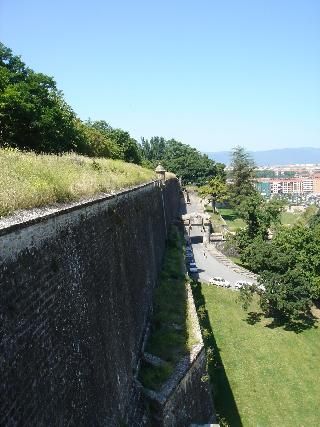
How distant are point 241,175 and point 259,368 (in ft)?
190

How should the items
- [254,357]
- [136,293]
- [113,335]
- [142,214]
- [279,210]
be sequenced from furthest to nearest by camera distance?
[279,210]
[254,357]
[142,214]
[136,293]
[113,335]

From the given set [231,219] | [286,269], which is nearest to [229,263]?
[286,269]

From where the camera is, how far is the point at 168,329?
1580 centimetres

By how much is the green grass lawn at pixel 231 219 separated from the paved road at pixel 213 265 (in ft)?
50.8

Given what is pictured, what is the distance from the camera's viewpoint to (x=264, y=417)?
62.8 feet

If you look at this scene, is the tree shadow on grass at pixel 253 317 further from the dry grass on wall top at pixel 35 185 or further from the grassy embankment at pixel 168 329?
the dry grass on wall top at pixel 35 185

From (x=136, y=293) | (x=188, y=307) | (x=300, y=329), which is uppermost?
(x=136, y=293)

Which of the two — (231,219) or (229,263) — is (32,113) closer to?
(229,263)

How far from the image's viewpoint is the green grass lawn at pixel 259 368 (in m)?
19.4

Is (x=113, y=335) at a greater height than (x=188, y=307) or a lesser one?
greater

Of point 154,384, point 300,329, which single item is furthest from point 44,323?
point 300,329

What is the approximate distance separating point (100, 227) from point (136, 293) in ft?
15.2

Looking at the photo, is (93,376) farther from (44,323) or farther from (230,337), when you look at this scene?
(230,337)

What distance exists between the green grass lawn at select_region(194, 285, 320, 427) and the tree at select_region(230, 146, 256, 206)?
45.6 m
